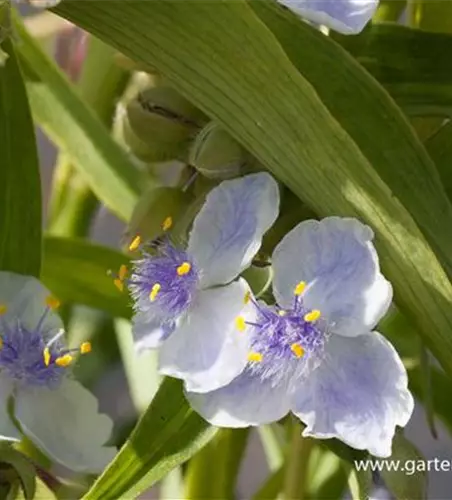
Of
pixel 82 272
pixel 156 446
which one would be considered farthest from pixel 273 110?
pixel 82 272

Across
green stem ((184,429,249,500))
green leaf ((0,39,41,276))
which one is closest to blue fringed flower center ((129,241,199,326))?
green leaf ((0,39,41,276))

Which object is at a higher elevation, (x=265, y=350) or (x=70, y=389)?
(x=265, y=350)

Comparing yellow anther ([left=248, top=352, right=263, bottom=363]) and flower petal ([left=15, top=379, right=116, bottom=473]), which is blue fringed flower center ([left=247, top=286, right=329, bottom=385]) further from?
flower petal ([left=15, top=379, right=116, bottom=473])

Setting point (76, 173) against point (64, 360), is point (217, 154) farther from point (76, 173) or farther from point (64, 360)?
point (76, 173)

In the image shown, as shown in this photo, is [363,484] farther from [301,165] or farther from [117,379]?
[117,379]

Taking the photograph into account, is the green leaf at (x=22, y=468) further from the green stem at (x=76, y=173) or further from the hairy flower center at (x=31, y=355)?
the green stem at (x=76, y=173)

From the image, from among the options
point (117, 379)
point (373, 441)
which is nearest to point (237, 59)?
point (373, 441)
